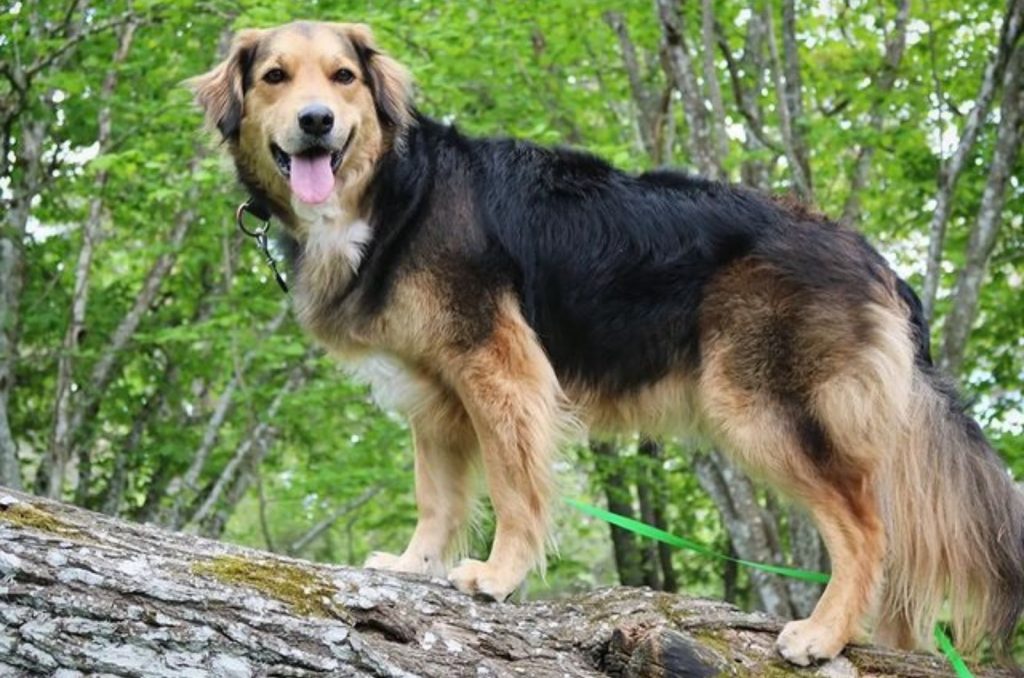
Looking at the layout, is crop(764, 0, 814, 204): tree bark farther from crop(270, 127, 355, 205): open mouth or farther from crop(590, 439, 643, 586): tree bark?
crop(270, 127, 355, 205): open mouth

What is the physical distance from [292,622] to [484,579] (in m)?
1.11

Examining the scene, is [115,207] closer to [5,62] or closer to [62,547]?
[5,62]

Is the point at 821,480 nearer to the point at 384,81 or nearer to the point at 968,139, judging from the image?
the point at 384,81

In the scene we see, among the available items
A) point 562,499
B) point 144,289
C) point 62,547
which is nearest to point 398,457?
point 144,289

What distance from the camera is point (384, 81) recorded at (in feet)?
16.3

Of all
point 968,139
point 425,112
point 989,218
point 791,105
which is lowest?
point 989,218

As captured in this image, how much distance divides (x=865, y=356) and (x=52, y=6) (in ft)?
25.9

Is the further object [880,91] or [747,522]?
[880,91]

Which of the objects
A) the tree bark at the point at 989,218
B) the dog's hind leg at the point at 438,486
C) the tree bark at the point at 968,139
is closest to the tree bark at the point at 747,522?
the tree bark at the point at 989,218

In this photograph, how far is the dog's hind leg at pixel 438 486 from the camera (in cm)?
499

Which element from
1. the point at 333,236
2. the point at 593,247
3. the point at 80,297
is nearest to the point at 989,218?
the point at 593,247

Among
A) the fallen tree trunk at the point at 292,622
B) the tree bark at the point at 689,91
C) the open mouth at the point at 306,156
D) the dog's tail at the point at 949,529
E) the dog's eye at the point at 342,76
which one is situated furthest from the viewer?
the tree bark at the point at 689,91

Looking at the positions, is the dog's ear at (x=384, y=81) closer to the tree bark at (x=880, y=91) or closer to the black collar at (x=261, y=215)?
the black collar at (x=261, y=215)

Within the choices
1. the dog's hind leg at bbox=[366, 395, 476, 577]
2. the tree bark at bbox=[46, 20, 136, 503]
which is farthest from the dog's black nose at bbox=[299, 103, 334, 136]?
the tree bark at bbox=[46, 20, 136, 503]
